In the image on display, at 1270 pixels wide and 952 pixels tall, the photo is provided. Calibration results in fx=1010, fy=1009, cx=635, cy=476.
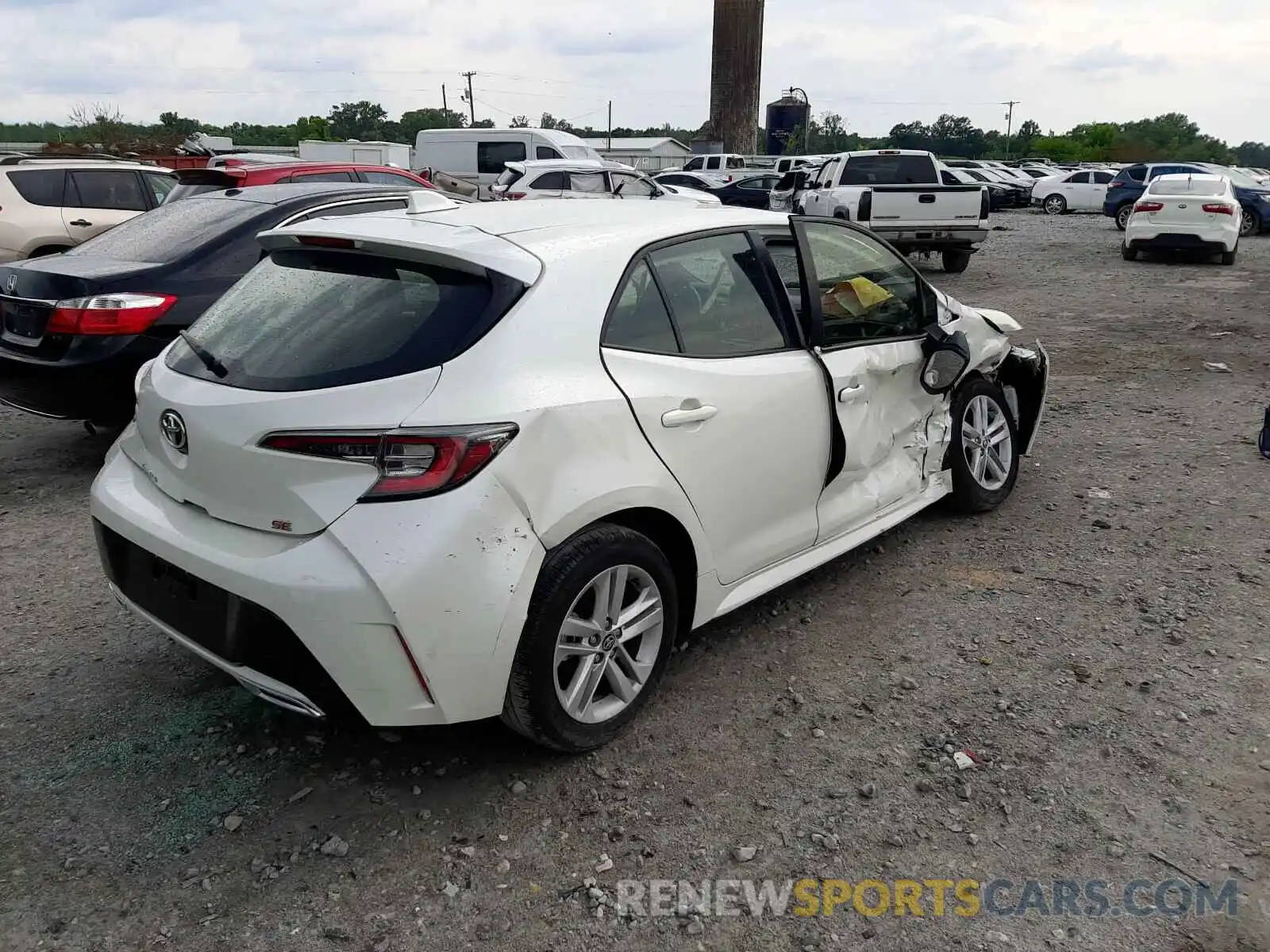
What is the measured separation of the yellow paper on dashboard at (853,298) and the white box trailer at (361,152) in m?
24.6

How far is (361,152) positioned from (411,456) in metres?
27.8

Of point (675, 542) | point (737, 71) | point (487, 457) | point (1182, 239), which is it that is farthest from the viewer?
point (737, 71)

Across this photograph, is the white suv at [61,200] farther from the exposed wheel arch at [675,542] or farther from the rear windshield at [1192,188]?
the rear windshield at [1192,188]

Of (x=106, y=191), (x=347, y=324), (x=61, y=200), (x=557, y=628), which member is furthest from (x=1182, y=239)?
(x=347, y=324)

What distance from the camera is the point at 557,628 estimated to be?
2846mm

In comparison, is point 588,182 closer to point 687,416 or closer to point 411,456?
point 687,416

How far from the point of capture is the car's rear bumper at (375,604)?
2543 mm

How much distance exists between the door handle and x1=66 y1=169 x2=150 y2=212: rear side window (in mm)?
9564

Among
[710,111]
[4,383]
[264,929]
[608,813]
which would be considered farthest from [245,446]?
[710,111]

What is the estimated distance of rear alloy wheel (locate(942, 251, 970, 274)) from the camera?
610 inches

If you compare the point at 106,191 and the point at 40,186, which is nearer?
the point at 40,186

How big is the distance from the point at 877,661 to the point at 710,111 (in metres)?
55.7

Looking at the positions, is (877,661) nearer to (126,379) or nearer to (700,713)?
(700,713)

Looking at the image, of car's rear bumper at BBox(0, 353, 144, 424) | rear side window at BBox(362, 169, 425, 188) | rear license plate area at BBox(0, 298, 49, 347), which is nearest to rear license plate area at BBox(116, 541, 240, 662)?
car's rear bumper at BBox(0, 353, 144, 424)
